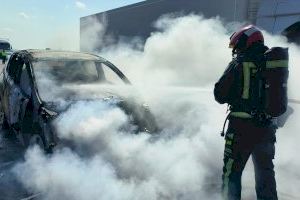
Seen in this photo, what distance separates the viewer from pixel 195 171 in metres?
5.19

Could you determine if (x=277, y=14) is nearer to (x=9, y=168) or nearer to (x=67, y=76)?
(x=67, y=76)

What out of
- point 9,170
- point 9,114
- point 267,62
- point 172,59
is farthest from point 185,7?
point 267,62

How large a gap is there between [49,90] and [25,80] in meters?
0.52

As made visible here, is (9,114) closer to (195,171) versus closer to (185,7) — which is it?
(195,171)

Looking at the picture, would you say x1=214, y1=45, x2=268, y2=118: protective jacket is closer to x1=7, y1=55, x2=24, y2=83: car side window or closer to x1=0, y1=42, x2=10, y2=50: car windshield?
x1=7, y1=55, x2=24, y2=83: car side window

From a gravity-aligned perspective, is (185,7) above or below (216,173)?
above

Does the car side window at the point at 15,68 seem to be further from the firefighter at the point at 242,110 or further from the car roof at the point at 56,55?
the firefighter at the point at 242,110

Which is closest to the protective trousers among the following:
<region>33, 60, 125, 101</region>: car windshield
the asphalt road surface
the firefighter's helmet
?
the firefighter's helmet

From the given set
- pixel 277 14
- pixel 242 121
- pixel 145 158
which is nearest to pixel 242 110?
pixel 242 121

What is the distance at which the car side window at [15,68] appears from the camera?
6490mm

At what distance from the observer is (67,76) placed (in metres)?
6.35

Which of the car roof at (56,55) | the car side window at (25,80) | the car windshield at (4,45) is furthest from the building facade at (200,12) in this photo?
the car windshield at (4,45)

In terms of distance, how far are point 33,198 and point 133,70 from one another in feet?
18.1

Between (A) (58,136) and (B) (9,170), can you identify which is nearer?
(A) (58,136)
